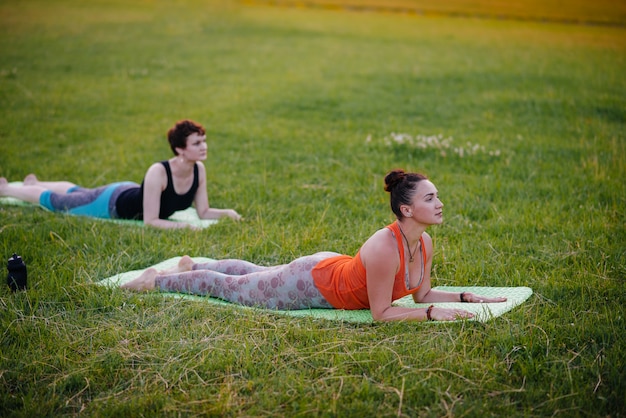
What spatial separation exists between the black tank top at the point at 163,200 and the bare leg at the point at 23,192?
1253mm

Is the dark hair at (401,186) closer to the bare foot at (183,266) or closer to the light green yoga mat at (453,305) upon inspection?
the light green yoga mat at (453,305)

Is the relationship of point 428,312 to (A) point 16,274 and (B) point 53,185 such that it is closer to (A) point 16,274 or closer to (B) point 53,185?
(A) point 16,274

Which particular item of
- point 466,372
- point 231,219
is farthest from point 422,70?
point 466,372

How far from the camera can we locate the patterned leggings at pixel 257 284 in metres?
5.14

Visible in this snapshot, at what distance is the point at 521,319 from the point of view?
477 centimetres

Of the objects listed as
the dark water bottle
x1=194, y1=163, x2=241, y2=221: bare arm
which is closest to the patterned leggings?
the dark water bottle

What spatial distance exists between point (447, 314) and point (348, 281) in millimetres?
809

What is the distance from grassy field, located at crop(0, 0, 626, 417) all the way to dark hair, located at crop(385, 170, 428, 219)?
97 centimetres

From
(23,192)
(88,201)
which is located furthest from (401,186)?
(23,192)

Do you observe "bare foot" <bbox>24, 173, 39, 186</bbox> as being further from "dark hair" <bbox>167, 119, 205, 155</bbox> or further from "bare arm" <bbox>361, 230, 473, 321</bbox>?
"bare arm" <bbox>361, 230, 473, 321</bbox>

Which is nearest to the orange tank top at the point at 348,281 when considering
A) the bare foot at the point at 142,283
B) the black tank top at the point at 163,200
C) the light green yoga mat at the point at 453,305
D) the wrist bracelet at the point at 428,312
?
the light green yoga mat at the point at 453,305

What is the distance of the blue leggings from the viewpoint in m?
7.69

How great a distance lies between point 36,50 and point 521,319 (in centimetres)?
2020

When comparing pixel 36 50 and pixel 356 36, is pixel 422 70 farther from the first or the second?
pixel 36 50
